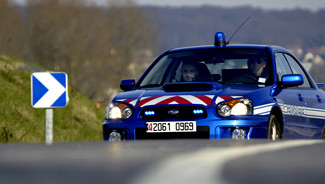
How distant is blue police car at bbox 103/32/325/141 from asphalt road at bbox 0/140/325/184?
1626 millimetres

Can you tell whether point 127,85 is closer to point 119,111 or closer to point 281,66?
point 119,111

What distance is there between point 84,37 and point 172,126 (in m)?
92.9

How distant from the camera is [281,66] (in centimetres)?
1053

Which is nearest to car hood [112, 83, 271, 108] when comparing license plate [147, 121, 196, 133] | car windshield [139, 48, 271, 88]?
license plate [147, 121, 196, 133]

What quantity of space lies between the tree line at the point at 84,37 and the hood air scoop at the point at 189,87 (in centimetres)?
7399

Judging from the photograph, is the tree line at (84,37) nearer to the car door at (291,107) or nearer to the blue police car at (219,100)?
the blue police car at (219,100)

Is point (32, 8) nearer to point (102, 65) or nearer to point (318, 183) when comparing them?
point (102, 65)

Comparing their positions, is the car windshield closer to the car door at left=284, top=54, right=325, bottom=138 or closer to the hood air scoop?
the hood air scoop

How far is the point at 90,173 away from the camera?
5.18 metres

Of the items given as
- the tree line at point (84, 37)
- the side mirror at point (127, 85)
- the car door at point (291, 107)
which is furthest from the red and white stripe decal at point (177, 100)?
the tree line at point (84, 37)

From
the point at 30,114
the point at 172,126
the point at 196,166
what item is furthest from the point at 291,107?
the point at 30,114

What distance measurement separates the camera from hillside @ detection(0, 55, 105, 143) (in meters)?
15.9

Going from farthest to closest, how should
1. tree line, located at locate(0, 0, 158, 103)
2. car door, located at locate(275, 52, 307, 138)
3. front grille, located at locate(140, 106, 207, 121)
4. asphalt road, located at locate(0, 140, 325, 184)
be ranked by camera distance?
tree line, located at locate(0, 0, 158, 103)
car door, located at locate(275, 52, 307, 138)
front grille, located at locate(140, 106, 207, 121)
asphalt road, located at locate(0, 140, 325, 184)

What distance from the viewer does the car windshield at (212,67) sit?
10.1 m
